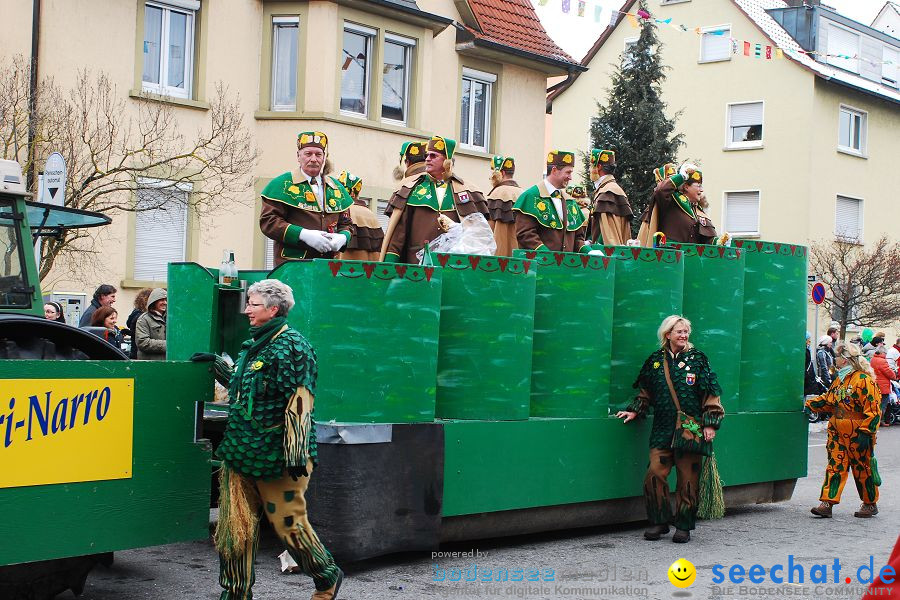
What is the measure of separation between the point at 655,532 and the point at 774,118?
25.6m

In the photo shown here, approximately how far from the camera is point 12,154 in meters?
14.7

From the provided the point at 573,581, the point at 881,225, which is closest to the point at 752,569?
the point at 573,581

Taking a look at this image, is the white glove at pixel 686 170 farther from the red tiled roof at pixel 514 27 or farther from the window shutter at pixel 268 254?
the red tiled roof at pixel 514 27

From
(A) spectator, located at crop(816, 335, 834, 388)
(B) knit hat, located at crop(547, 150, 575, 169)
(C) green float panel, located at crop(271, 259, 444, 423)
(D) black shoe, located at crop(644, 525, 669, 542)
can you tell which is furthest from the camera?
(A) spectator, located at crop(816, 335, 834, 388)

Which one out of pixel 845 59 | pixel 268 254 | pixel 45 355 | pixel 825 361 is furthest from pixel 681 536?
pixel 845 59

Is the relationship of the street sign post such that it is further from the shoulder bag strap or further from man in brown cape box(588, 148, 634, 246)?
the shoulder bag strap

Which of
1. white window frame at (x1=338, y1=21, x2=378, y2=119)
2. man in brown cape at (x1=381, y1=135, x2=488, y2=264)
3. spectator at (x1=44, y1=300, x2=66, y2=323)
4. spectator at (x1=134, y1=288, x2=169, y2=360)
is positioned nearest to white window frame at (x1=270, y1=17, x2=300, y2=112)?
white window frame at (x1=338, y1=21, x2=378, y2=119)

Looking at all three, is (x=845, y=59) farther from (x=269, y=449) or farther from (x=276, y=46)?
(x=269, y=449)

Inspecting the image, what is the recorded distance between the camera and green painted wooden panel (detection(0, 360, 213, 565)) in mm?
5570

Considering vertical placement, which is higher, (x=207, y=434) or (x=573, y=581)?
(x=207, y=434)

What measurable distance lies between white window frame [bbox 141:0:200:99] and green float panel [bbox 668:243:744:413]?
34.1 ft

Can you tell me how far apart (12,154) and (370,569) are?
30.7ft

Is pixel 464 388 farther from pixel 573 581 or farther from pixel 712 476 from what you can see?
pixel 712 476

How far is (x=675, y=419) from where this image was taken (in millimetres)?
8703
